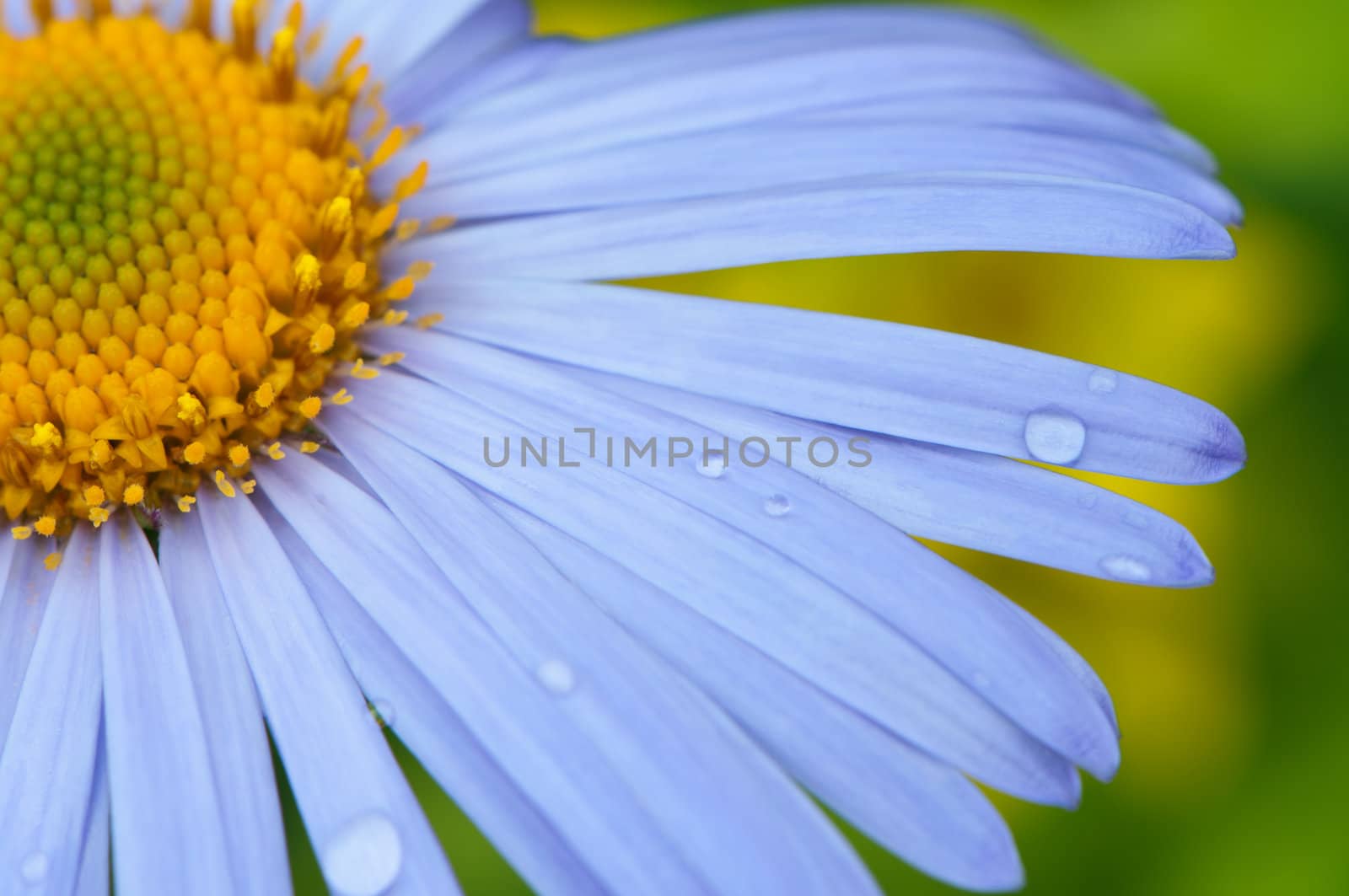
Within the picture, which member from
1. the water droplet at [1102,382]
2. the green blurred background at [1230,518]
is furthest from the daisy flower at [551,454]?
the green blurred background at [1230,518]

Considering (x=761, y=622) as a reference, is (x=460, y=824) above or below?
below

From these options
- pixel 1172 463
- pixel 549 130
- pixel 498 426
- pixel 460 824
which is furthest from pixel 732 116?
pixel 460 824

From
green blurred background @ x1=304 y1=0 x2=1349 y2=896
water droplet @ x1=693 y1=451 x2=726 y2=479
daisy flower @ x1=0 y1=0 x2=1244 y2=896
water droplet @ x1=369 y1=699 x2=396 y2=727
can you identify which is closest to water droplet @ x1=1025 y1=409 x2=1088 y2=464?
daisy flower @ x1=0 y1=0 x2=1244 y2=896

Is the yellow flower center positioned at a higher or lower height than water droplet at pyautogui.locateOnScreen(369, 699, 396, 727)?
higher

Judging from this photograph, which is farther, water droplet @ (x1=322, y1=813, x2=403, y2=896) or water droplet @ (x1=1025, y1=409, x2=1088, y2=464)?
water droplet @ (x1=1025, y1=409, x2=1088, y2=464)

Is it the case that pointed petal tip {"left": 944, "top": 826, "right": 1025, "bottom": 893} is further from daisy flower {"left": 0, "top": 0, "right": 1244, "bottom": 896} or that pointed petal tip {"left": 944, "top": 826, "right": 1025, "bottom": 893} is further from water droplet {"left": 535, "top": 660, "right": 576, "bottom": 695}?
water droplet {"left": 535, "top": 660, "right": 576, "bottom": 695}

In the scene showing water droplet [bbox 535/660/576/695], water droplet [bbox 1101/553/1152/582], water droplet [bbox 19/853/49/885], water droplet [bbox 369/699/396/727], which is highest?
water droplet [bbox 1101/553/1152/582]

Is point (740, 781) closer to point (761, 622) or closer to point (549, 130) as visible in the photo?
point (761, 622)
